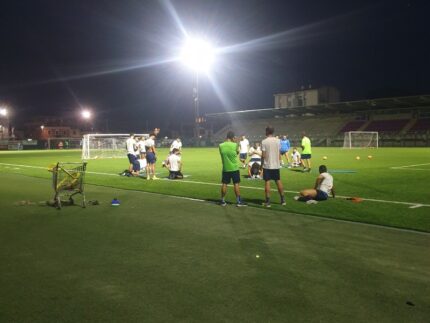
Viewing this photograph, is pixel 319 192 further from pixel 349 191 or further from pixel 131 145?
pixel 131 145

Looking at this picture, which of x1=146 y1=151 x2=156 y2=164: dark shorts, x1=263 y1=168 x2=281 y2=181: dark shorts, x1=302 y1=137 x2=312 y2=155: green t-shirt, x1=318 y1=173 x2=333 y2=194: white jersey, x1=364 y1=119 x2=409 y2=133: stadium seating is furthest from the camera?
x1=364 y1=119 x2=409 y2=133: stadium seating

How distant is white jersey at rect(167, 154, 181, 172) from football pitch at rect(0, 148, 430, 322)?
247 inches

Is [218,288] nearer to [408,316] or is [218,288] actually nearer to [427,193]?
[408,316]

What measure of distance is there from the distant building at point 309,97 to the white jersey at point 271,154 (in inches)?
3020

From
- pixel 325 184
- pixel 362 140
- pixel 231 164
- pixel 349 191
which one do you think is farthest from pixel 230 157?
pixel 362 140

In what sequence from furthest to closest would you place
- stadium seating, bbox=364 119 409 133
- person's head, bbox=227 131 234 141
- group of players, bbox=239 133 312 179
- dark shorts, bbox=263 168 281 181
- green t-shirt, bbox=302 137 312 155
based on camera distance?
stadium seating, bbox=364 119 409 133 < green t-shirt, bbox=302 137 312 155 < group of players, bbox=239 133 312 179 < person's head, bbox=227 131 234 141 < dark shorts, bbox=263 168 281 181

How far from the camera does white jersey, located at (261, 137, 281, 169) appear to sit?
10805mm

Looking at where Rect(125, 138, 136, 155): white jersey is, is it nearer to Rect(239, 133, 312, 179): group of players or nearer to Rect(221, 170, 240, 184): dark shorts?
Rect(239, 133, 312, 179): group of players

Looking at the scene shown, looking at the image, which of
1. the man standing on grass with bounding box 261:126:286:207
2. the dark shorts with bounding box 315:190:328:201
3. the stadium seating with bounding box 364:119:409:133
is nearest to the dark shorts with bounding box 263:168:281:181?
the man standing on grass with bounding box 261:126:286:207

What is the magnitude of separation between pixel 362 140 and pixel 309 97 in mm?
30302

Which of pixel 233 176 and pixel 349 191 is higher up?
pixel 233 176

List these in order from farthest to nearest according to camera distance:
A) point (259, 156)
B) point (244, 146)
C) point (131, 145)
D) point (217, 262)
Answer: point (244, 146)
point (131, 145)
point (259, 156)
point (217, 262)

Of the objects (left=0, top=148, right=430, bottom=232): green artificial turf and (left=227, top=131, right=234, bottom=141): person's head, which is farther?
(left=227, top=131, right=234, bottom=141): person's head

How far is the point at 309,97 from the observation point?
88.1m
